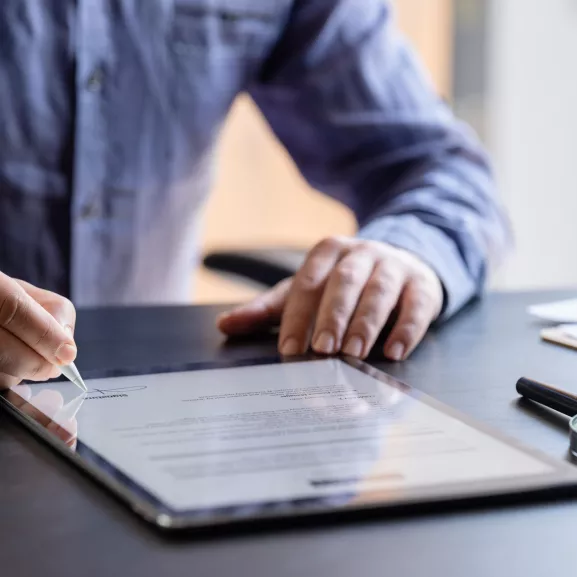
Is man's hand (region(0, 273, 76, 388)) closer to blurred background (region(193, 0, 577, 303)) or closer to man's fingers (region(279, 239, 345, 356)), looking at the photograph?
man's fingers (region(279, 239, 345, 356))

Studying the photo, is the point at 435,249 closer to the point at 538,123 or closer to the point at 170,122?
the point at 170,122

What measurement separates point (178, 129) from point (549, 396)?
2.78ft

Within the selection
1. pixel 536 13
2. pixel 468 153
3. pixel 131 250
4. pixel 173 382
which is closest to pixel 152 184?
pixel 131 250

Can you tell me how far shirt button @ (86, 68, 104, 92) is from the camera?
3.98 ft

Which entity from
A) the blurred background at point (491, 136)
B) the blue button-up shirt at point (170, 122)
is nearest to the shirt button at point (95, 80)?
the blue button-up shirt at point (170, 122)

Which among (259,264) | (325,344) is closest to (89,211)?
(259,264)

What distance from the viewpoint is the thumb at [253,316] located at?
2.71 feet

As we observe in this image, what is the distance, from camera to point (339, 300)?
31.1 inches

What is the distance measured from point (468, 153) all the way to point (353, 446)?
80cm

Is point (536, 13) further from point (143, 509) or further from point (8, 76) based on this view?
point (143, 509)

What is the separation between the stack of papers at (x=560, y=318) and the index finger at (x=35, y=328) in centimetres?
40

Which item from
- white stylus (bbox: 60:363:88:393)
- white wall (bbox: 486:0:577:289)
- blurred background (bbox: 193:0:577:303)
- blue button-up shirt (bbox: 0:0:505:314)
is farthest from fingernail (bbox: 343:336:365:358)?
white wall (bbox: 486:0:577:289)

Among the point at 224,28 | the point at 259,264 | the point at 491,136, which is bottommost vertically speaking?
the point at 491,136

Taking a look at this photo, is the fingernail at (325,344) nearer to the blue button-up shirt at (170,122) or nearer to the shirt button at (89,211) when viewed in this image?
the blue button-up shirt at (170,122)
